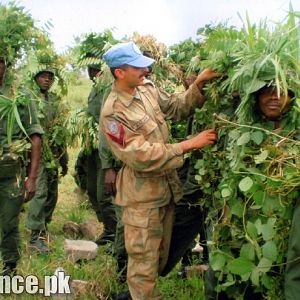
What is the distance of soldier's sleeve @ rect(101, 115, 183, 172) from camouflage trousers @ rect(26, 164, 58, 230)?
2245 millimetres

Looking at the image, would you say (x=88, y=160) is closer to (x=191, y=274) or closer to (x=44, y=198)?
(x=44, y=198)

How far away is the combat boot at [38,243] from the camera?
5.38 m

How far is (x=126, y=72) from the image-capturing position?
3713 millimetres

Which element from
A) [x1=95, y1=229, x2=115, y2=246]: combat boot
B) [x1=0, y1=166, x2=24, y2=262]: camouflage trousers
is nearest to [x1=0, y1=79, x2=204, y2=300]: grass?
[x1=0, y1=166, x2=24, y2=262]: camouflage trousers

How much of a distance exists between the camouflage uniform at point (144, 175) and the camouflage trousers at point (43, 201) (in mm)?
1984

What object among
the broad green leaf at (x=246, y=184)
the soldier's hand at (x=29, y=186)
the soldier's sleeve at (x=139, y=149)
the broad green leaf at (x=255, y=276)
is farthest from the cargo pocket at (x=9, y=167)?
the broad green leaf at (x=255, y=276)

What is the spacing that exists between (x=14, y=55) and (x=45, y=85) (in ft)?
4.90

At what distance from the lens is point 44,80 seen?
596cm

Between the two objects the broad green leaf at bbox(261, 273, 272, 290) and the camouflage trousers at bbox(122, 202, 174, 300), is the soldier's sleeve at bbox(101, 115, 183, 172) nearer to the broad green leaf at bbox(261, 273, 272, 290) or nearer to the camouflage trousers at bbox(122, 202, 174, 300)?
the camouflage trousers at bbox(122, 202, 174, 300)

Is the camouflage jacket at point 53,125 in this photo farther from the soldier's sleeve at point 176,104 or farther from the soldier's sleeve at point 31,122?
the soldier's sleeve at point 176,104

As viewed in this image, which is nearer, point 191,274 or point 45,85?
point 191,274

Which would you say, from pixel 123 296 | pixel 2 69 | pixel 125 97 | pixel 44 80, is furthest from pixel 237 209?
pixel 44 80

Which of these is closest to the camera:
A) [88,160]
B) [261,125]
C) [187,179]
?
[261,125]

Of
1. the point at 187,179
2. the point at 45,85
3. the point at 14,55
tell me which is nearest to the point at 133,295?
the point at 187,179
